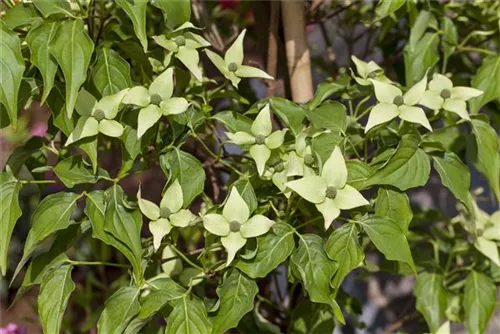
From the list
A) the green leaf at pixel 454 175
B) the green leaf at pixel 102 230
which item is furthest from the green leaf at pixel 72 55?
the green leaf at pixel 454 175

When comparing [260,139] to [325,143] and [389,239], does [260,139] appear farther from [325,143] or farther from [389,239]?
[389,239]

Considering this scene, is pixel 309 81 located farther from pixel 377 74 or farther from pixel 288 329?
pixel 288 329

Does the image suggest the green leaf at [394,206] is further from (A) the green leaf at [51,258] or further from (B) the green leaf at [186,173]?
(A) the green leaf at [51,258]

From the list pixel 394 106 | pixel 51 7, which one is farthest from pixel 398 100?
pixel 51 7

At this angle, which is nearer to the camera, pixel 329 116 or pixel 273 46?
pixel 329 116

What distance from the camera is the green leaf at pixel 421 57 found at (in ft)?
3.76

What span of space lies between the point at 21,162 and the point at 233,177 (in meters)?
0.29

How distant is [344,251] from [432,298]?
13.1 inches

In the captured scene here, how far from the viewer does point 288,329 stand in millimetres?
1223

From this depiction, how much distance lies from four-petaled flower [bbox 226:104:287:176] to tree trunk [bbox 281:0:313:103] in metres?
0.26

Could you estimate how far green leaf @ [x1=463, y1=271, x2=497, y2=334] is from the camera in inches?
43.6

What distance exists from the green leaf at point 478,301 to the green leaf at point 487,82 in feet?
0.83

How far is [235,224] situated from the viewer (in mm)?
874

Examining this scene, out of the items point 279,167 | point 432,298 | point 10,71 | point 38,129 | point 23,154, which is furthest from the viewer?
point 38,129
